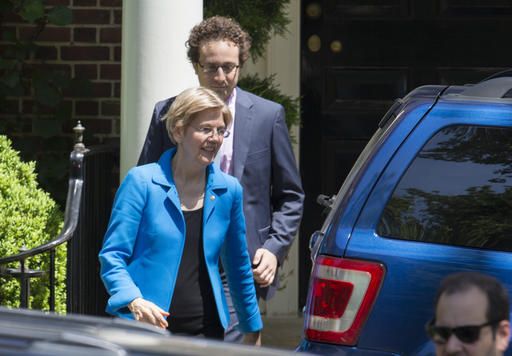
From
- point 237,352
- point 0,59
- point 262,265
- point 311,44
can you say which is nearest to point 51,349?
point 237,352

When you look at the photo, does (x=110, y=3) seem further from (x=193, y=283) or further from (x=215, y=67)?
(x=193, y=283)

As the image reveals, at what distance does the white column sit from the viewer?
654 cm

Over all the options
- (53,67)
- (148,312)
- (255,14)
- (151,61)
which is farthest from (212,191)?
(53,67)

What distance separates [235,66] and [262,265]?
830 mm

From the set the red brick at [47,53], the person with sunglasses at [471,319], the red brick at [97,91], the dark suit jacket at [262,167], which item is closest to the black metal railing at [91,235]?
the red brick at [97,91]

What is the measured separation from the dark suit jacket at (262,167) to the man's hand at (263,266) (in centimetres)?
6

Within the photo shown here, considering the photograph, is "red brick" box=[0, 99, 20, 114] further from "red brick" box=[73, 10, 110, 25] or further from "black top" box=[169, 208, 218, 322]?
"black top" box=[169, 208, 218, 322]

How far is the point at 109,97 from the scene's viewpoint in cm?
821

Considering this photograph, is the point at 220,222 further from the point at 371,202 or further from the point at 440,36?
the point at 440,36

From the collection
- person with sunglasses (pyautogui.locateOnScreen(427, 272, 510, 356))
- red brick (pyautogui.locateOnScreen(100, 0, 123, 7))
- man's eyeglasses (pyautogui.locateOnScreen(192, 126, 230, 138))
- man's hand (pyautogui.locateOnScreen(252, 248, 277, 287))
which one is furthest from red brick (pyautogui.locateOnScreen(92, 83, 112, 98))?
person with sunglasses (pyautogui.locateOnScreen(427, 272, 510, 356))

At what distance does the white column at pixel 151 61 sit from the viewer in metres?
6.54

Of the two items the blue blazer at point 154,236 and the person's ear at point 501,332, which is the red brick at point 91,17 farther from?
→ the person's ear at point 501,332

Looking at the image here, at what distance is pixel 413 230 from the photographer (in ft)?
14.0

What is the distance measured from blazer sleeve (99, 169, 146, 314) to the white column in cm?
189
